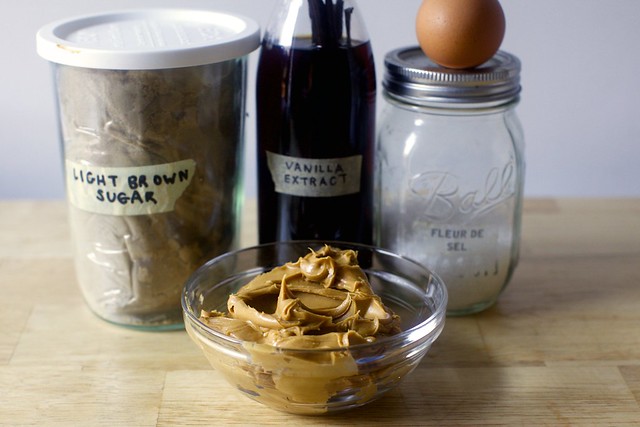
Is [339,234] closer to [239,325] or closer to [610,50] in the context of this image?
[239,325]

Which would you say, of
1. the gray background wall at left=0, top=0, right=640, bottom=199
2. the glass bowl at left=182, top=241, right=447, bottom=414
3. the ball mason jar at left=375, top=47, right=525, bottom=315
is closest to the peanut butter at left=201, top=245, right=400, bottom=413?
the glass bowl at left=182, top=241, right=447, bottom=414

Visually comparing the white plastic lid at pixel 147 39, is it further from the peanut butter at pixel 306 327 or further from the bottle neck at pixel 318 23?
the peanut butter at pixel 306 327

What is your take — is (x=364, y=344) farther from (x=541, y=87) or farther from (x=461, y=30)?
(x=541, y=87)

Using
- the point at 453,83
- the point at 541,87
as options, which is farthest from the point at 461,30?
the point at 541,87

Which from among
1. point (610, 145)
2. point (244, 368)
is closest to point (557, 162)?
point (610, 145)

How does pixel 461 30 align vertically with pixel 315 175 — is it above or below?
above

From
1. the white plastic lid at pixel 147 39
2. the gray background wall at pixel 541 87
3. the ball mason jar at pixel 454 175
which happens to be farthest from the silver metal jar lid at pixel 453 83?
the gray background wall at pixel 541 87
